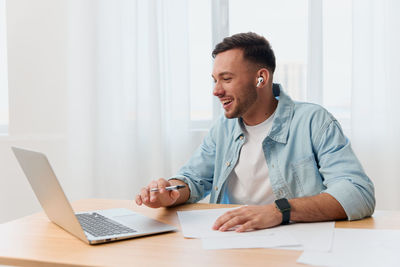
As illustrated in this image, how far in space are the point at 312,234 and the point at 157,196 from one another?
0.50 m

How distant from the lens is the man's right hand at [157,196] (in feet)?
4.60

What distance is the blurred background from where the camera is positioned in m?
2.52

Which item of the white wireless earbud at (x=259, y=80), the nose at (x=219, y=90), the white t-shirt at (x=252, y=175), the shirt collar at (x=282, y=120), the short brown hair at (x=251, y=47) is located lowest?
the white t-shirt at (x=252, y=175)

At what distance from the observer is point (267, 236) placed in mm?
1100

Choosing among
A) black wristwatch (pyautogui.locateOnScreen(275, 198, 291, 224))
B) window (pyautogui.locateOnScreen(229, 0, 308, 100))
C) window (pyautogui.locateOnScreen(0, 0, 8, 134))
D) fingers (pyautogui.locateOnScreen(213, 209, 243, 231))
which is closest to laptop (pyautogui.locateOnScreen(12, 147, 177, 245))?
fingers (pyautogui.locateOnScreen(213, 209, 243, 231))

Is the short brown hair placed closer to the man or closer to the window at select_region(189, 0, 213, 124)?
the man

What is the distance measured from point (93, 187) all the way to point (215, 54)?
1.49m

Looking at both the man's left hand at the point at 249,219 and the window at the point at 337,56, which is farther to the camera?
the window at the point at 337,56

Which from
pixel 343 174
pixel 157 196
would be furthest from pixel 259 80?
pixel 157 196

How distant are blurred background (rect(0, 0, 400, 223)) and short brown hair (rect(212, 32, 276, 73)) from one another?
94cm

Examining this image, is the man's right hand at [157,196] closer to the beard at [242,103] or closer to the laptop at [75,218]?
the laptop at [75,218]

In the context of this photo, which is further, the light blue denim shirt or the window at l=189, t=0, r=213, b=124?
the window at l=189, t=0, r=213, b=124

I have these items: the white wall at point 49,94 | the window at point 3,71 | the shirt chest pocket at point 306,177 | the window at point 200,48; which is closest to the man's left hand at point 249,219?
the shirt chest pocket at point 306,177

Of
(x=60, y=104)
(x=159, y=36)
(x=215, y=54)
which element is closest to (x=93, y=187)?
(x=60, y=104)
